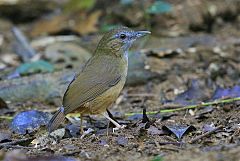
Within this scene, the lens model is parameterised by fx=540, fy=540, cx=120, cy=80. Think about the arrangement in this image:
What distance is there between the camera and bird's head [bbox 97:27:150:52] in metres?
5.62

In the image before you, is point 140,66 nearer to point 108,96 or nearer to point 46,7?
point 108,96

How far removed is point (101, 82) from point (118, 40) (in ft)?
2.16

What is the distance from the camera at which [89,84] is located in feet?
16.8

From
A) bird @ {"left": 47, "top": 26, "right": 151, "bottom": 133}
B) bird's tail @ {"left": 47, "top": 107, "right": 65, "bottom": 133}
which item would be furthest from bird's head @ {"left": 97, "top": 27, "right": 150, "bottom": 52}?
bird's tail @ {"left": 47, "top": 107, "right": 65, "bottom": 133}

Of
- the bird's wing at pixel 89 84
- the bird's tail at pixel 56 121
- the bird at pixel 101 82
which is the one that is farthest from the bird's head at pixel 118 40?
the bird's tail at pixel 56 121

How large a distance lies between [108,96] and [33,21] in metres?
5.61

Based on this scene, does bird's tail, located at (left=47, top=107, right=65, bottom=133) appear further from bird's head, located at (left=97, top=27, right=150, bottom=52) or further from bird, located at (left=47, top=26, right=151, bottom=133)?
bird's head, located at (left=97, top=27, right=150, bottom=52)

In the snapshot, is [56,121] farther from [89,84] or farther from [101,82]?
[101,82]

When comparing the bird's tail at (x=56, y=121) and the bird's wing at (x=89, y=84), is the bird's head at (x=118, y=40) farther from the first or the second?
the bird's tail at (x=56, y=121)

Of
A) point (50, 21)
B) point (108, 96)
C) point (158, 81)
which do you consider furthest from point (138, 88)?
point (50, 21)

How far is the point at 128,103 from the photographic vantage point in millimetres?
6598

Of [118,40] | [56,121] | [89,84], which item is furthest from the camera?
[118,40]

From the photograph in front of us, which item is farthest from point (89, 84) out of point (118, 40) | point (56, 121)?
point (118, 40)

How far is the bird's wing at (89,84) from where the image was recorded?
16.3 feet
